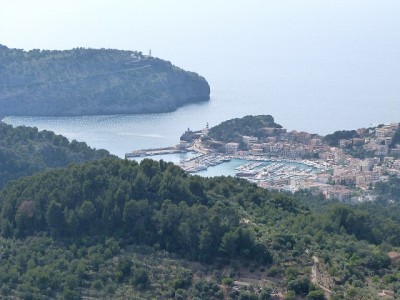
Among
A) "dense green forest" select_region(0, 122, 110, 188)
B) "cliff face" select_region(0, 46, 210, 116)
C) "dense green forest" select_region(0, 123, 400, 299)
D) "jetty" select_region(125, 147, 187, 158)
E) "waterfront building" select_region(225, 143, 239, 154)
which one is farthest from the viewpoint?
"cliff face" select_region(0, 46, 210, 116)

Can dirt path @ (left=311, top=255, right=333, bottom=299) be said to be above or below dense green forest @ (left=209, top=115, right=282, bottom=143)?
below

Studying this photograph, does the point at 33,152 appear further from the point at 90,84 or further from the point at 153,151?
the point at 90,84

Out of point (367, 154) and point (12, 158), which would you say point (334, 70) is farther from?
point (12, 158)

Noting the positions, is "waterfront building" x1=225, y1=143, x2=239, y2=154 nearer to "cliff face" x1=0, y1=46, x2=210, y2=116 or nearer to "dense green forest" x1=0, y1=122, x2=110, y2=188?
"dense green forest" x1=0, y1=122, x2=110, y2=188

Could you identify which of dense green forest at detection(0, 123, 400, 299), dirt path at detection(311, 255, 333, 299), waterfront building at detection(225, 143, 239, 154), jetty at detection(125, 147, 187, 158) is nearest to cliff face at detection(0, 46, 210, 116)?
jetty at detection(125, 147, 187, 158)

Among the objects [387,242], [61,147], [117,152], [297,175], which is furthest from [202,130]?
[387,242]

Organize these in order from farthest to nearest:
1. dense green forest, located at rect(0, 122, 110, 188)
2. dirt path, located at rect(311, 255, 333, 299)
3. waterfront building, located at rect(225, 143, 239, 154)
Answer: waterfront building, located at rect(225, 143, 239, 154) → dense green forest, located at rect(0, 122, 110, 188) → dirt path, located at rect(311, 255, 333, 299)

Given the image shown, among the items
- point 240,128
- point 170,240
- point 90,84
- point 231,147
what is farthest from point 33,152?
point 90,84

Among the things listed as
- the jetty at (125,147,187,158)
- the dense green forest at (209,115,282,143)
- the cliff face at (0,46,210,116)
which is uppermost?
the cliff face at (0,46,210,116)
